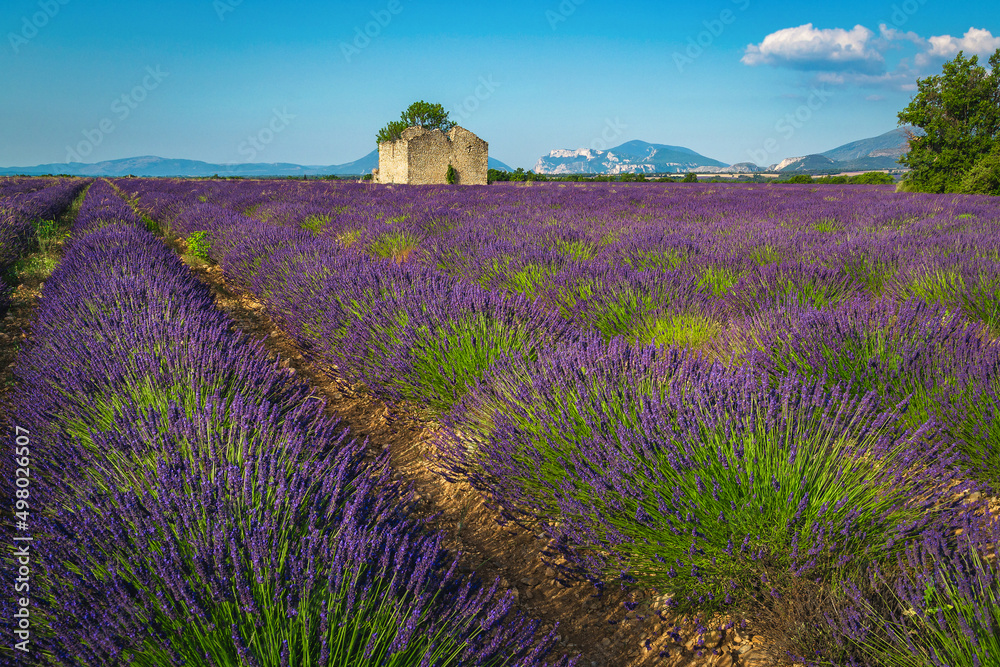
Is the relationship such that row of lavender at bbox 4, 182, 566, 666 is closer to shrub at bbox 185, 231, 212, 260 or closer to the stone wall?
shrub at bbox 185, 231, 212, 260

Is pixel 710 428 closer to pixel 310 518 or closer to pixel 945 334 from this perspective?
pixel 310 518

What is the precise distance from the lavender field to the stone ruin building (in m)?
22.6

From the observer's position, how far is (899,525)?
1.10 meters

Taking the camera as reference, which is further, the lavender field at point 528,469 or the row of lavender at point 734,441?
the row of lavender at point 734,441

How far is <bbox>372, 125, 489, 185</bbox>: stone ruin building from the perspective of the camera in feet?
79.4

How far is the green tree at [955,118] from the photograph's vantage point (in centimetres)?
1941

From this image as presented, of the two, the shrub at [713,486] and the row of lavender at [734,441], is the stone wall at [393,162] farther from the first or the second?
the shrub at [713,486]

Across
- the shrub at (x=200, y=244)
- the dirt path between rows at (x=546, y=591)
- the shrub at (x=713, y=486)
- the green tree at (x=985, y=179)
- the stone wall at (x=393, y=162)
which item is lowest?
the dirt path between rows at (x=546, y=591)

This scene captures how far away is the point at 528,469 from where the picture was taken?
62.3 inches

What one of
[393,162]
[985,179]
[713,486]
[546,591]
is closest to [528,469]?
[546,591]

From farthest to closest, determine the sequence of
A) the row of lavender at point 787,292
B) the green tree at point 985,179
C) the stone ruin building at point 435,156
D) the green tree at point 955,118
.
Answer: the stone ruin building at point 435,156 → the green tree at point 955,118 → the green tree at point 985,179 → the row of lavender at point 787,292

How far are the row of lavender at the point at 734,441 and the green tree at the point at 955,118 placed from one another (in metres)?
23.3

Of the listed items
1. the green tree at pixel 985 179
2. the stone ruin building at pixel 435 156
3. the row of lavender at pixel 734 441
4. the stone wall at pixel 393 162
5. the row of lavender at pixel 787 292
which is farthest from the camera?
the stone wall at pixel 393 162

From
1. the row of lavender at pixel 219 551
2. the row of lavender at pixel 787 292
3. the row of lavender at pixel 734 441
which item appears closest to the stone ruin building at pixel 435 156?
the row of lavender at pixel 787 292
